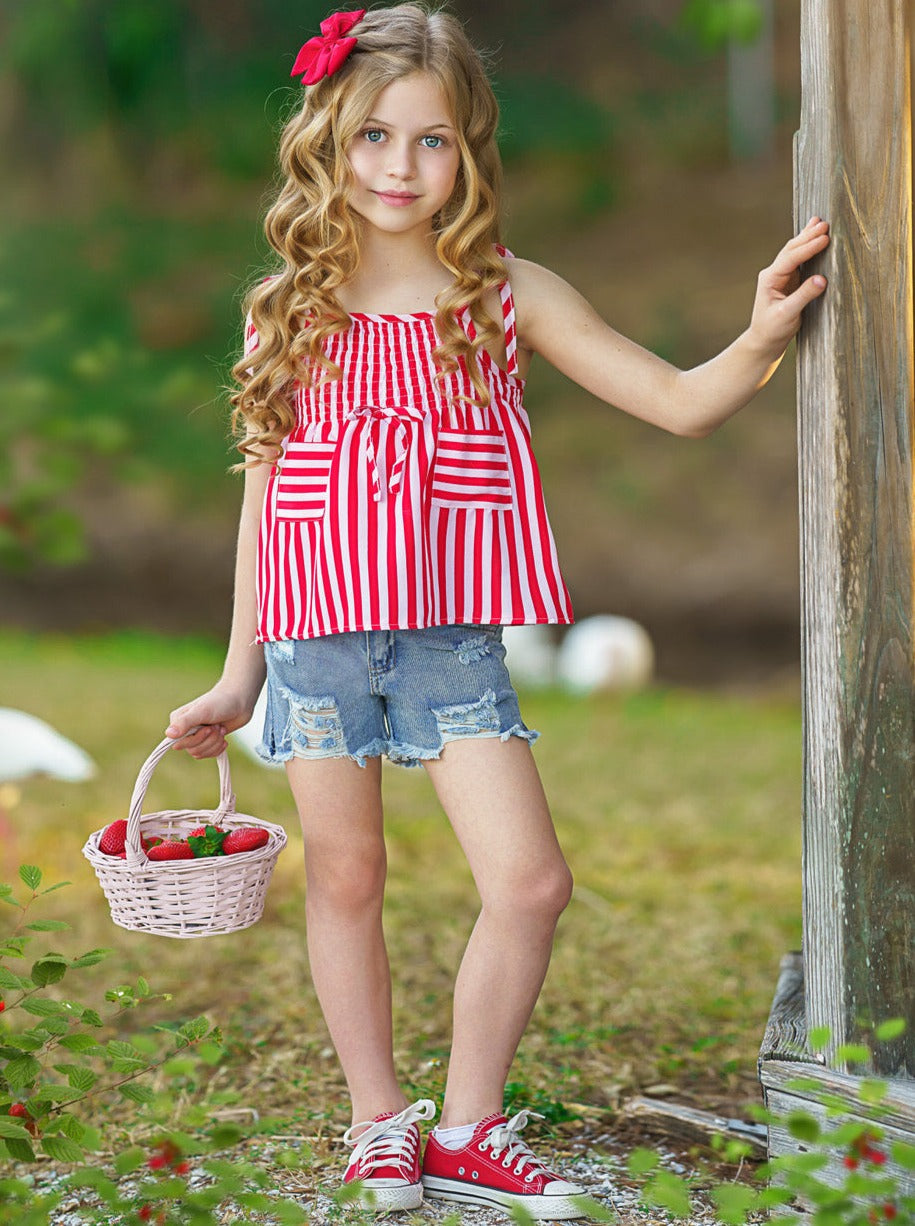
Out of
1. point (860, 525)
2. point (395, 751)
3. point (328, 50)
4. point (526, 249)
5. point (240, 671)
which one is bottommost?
point (395, 751)

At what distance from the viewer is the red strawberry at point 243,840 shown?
1.92 meters

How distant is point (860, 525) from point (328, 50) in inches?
36.3

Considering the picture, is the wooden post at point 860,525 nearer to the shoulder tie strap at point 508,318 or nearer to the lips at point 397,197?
the shoulder tie strap at point 508,318

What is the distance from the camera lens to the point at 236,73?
1077 cm

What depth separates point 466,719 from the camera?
1847 mm

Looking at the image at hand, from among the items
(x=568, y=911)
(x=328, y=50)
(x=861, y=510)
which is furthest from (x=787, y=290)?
(x=568, y=911)

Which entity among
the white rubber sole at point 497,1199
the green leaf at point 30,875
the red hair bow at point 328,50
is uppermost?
the red hair bow at point 328,50

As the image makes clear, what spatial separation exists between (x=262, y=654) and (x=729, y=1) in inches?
153

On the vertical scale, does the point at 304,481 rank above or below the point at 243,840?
above

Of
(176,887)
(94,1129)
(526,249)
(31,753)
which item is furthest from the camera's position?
(526,249)

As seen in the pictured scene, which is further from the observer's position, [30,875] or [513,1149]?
[513,1149]

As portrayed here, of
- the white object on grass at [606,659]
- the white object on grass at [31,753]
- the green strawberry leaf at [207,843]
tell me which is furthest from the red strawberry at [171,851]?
the white object on grass at [606,659]

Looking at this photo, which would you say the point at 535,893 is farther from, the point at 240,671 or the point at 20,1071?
the point at 20,1071

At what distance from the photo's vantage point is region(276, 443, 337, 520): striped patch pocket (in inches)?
73.5
